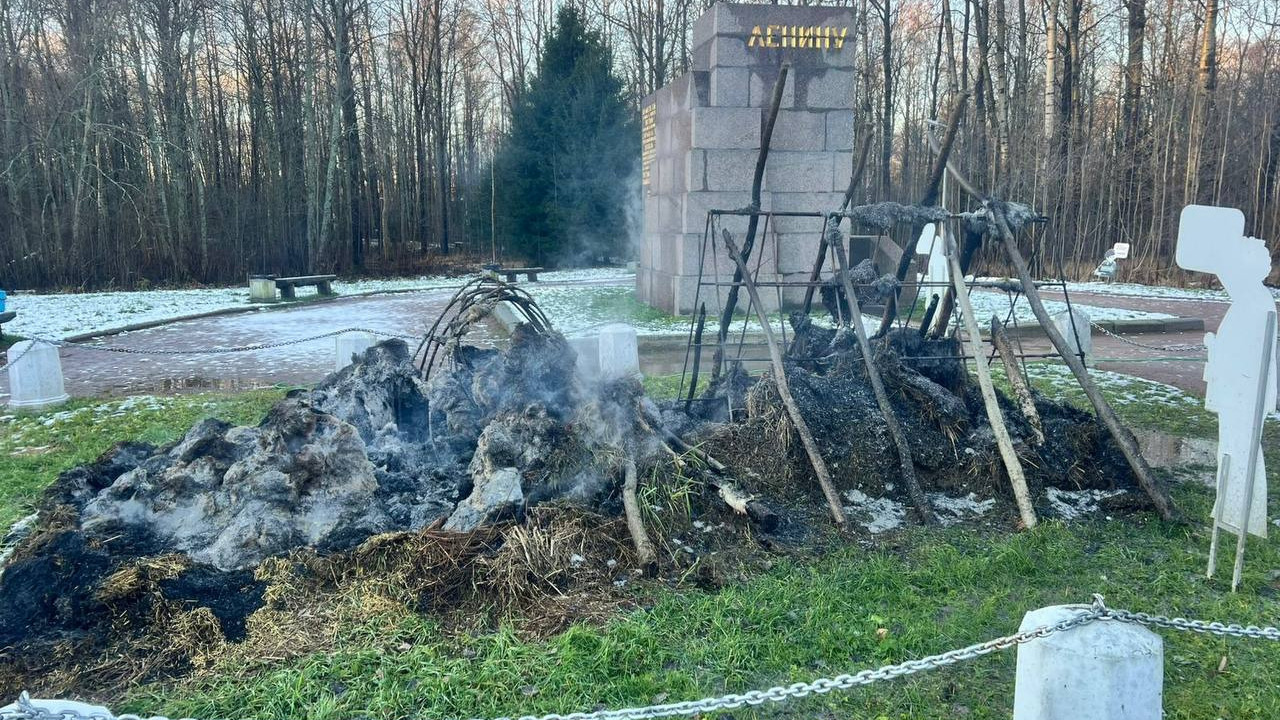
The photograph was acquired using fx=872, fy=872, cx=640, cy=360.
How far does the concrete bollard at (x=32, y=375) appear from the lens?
28.3 feet

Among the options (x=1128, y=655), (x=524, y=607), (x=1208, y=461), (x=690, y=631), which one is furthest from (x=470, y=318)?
(x=1208, y=461)

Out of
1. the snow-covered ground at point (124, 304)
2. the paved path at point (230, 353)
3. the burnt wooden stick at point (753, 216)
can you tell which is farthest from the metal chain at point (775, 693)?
the snow-covered ground at point (124, 304)

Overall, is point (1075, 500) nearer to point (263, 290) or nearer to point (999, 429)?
point (999, 429)

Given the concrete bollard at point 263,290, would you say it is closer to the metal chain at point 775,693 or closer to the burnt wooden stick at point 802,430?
the burnt wooden stick at point 802,430

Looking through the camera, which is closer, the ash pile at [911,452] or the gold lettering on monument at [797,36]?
the ash pile at [911,452]

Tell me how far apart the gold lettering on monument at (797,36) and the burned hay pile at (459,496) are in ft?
25.9

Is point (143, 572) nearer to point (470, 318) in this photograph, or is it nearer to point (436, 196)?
point (470, 318)

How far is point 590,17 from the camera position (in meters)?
33.6

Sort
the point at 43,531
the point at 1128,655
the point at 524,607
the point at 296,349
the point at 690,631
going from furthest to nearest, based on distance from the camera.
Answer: the point at 296,349
the point at 43,531
the point at 524,607
the point at 690,631
the point at 1128,655

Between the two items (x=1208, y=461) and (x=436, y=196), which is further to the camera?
(x=436, y=196)

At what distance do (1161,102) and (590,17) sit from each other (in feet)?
65.5

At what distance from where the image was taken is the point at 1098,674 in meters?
2.31

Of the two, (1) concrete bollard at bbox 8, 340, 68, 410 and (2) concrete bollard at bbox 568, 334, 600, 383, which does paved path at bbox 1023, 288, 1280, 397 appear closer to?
(2) concrete bollard at bbox 568, 334, 600, 383

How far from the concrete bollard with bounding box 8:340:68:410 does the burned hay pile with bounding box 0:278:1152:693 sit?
3663 mm
